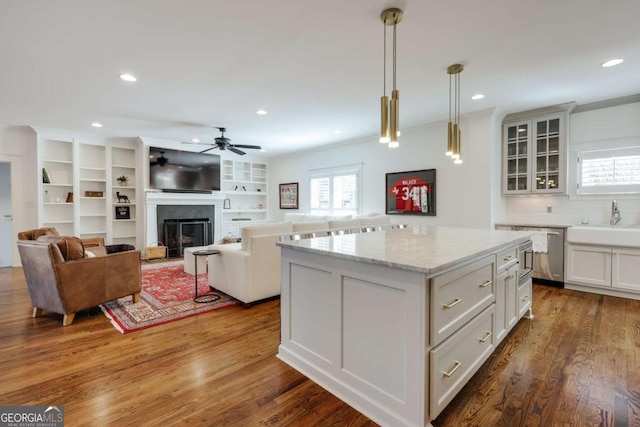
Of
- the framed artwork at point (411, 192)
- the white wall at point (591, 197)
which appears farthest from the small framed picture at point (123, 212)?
the white wall at point (591, 197)

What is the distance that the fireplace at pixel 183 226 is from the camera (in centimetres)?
659

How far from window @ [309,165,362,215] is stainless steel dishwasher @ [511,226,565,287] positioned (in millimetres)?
3226

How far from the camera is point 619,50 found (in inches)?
106

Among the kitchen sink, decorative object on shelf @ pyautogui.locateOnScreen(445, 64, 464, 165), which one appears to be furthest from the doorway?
the kitchen sink

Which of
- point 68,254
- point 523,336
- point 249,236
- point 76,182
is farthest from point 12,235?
point 523,336

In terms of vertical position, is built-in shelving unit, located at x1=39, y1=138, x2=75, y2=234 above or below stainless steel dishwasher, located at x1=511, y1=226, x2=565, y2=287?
above

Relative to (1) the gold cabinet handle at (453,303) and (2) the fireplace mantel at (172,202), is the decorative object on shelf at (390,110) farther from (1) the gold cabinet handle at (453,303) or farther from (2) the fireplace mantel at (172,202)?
(2) the fireplace mantel at (172,202)

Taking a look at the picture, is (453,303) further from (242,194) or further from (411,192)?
(242,194)

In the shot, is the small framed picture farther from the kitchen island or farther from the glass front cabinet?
the glass front cabinet

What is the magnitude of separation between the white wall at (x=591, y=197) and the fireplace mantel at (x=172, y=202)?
639cm

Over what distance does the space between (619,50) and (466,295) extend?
2849 millimetres

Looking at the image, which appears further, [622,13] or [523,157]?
[523,157]

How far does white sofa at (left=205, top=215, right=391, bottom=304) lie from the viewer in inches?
133

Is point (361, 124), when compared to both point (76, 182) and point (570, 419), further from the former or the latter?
point (76, 182)
